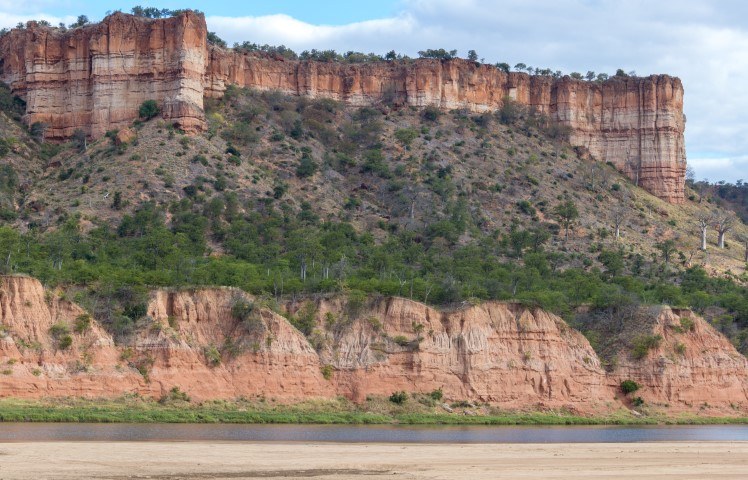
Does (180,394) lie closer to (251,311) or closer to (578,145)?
(251,311)

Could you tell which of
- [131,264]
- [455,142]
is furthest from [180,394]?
[455,142]

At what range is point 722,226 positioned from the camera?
414 ft

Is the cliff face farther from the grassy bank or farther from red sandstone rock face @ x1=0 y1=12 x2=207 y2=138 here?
red sandstone rock face @ x1=0 y1=12 x2=207 y2=138

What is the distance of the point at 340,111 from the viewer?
13062 centimetres

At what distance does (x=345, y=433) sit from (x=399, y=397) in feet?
42.6

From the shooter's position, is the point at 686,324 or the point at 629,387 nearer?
the point at 629,387

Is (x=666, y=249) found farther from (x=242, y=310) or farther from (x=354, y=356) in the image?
(x=242, y=310)

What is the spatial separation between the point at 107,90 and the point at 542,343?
47707 millimetres

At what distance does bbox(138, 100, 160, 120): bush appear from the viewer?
11175 cm

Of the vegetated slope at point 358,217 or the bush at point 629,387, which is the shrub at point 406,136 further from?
the bush at point 629,387

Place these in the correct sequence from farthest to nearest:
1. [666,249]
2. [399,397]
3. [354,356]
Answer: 1. [666,249]
2. [354,356]
3. [399,397]

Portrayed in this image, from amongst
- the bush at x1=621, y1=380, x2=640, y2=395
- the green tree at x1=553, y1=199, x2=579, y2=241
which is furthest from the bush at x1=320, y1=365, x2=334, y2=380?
the green tree at x1=553, y1=199, x2=579, y2=241

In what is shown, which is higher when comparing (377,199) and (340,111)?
(340,111)

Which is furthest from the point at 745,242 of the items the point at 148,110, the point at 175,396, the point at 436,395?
the point at 175,396
